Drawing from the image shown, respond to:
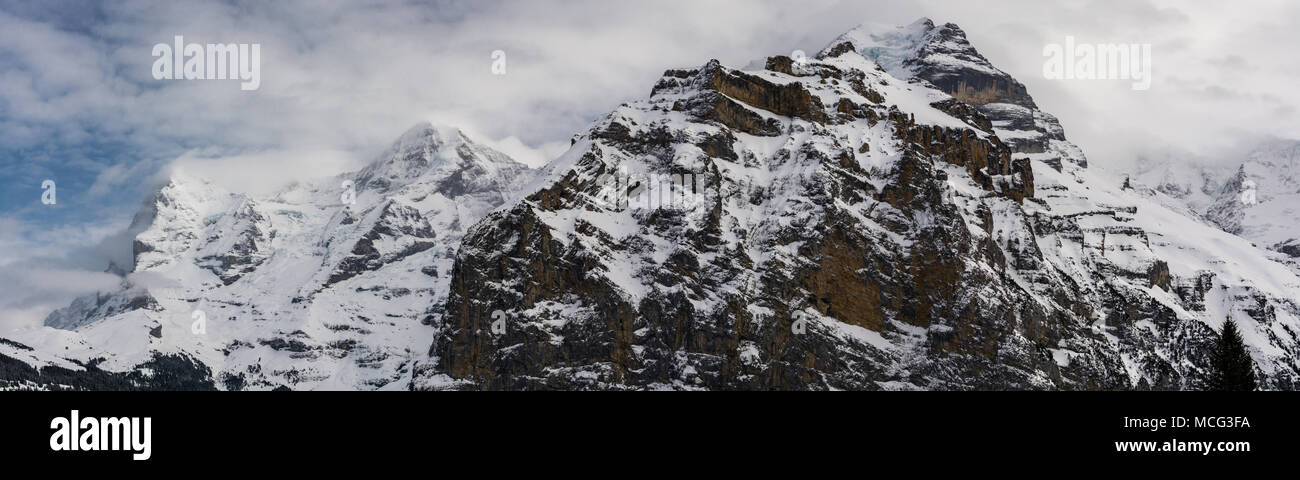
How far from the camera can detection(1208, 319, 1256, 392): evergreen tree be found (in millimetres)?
83562

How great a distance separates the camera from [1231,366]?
85.1 meters

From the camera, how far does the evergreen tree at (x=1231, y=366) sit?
3290 inches
